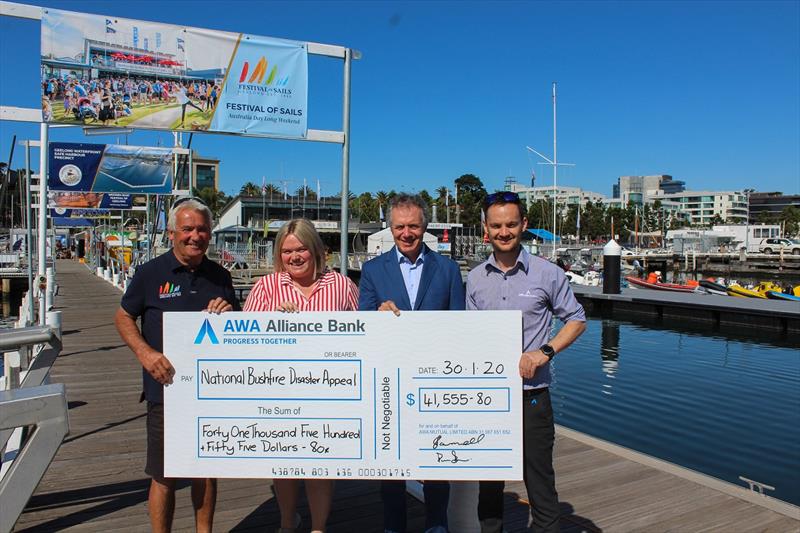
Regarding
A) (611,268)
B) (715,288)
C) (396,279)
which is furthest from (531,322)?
(715,288)

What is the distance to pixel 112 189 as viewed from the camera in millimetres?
15172

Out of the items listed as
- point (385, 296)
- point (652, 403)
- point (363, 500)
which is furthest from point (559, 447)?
point (652, 403)

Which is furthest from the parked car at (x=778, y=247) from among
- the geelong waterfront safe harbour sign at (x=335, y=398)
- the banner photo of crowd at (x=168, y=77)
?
the geelong waterfront safe harbour sign at (x=335, y=398)

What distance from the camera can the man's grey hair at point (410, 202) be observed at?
10.5 feet

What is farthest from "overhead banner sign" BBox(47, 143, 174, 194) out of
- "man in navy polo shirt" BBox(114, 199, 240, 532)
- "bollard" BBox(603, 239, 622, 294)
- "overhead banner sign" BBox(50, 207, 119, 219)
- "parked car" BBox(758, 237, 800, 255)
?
"parked car" BBox(758, 237, 800, 255)

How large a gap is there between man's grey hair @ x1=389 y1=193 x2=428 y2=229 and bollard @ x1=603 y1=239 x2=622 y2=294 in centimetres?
2142

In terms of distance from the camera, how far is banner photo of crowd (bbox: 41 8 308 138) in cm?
490

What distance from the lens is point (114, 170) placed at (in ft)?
49.9

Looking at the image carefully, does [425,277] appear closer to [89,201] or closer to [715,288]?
[89,201]

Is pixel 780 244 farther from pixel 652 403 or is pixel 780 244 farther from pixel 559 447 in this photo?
pixel 559 447

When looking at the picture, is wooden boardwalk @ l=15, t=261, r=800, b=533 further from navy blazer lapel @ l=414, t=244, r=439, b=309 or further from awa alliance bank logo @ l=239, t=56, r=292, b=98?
awa alliance bank logo @ l=239, t=56, r=292, b=98

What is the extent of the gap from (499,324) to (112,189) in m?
14.6

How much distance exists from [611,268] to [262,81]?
2178 cm

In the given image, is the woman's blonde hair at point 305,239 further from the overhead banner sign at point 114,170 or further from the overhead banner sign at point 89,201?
the overhead banner sign at point 89,201
